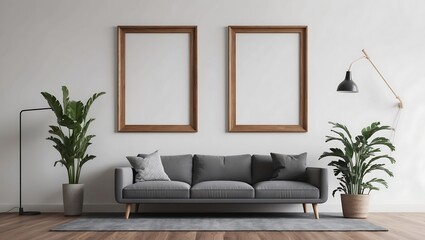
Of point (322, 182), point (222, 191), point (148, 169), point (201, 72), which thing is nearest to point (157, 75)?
point (201, 72)

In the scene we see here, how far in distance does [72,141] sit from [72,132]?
0.90 feet

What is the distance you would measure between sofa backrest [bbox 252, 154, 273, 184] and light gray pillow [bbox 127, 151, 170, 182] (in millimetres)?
1091

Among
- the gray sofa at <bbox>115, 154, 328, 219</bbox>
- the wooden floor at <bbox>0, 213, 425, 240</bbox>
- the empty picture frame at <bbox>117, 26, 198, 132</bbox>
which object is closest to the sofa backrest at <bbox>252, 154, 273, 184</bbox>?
the gray sofa at <bbox>115, 154, 328, 219</bbox>

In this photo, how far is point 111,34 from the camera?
7.89m

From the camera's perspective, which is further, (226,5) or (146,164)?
(226,5)

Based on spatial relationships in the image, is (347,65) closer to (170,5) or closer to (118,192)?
(170,5)

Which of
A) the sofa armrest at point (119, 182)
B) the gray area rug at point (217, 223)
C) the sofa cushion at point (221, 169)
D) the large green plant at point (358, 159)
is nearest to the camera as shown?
the gray area rug at point (217, 223)

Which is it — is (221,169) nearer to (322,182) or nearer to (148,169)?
(148,169)

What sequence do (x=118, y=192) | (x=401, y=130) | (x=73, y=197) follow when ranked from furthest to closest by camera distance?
(x=401, y=130), (x=73, y=197), (x=118, y=192)

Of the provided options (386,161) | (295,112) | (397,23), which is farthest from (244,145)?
(397,23)

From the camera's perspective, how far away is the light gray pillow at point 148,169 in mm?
7078

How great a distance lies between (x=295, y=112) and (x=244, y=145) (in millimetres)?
795

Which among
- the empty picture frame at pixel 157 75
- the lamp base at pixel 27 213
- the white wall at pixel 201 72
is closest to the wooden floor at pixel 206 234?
the lamp base at pixel 27 213

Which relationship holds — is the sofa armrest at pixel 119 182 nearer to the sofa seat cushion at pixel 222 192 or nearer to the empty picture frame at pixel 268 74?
the sofa seat cushion at pixel 222 192
